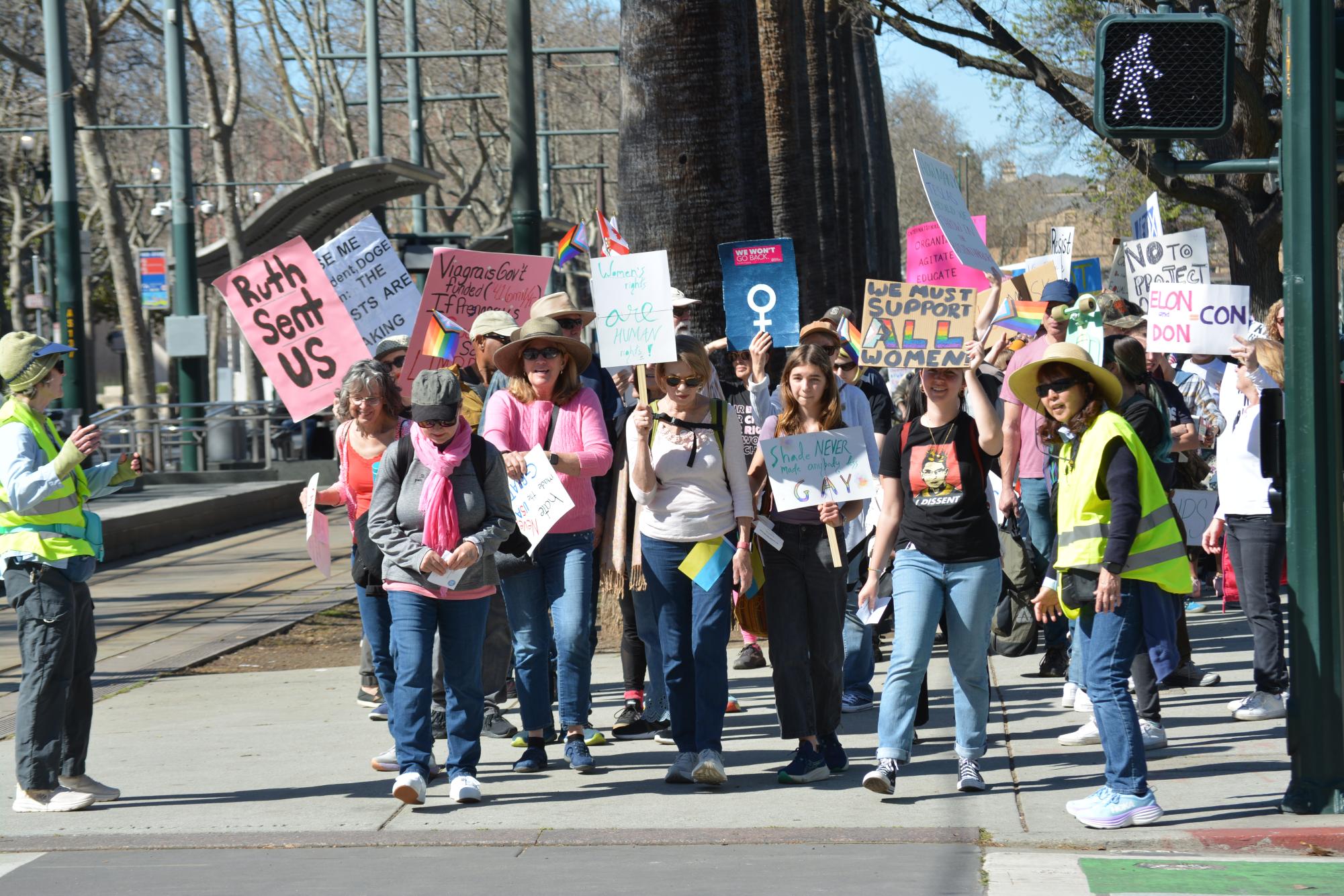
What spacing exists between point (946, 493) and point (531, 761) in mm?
2143

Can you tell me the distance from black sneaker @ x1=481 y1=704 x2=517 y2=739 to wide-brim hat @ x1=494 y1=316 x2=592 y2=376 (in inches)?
68.9

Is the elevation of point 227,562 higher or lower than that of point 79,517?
lower

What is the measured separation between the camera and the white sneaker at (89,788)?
7.01 metres

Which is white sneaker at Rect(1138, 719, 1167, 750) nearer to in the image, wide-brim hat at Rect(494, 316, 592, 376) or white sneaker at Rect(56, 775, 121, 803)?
wide-brim hat at Rect(494, 316, 592, 376)

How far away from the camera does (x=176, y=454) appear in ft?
88.5

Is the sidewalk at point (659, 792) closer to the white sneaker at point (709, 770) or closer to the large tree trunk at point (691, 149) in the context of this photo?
the white sneaker at point (709, 770)

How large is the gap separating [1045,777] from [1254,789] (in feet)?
2.70

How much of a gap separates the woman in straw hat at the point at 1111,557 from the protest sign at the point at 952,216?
9.07 ft

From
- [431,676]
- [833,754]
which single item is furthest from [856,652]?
[431,676]

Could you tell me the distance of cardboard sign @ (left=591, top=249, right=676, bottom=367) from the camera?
7.14 m

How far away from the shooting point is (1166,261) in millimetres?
11312

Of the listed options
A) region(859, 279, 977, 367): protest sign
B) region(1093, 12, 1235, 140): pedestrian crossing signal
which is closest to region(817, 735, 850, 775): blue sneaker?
region(859, 279, 977, 367): protest sign

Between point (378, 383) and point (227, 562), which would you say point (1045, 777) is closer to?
point (378, 383)

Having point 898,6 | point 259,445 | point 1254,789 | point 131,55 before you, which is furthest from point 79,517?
point 131,55
